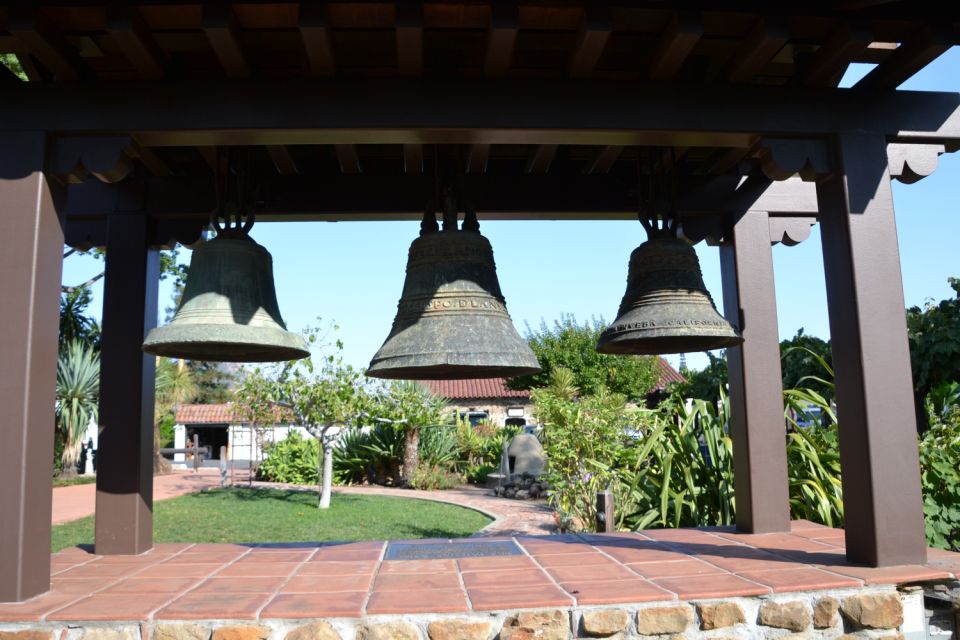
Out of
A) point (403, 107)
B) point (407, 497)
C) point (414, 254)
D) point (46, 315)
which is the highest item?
point (403, 107)

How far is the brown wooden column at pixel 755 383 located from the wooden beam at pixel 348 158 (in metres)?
2.08

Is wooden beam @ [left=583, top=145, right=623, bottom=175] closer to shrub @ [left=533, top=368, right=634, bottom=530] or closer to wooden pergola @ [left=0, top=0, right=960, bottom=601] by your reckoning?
wooden pergola @ [left=0, top=0, right=960, bottom=601]

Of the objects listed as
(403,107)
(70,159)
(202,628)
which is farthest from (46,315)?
(403,107)

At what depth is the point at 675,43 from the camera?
Answer: 9.26 feet

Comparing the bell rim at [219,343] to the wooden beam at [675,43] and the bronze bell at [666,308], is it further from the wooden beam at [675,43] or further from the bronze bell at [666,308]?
the wooden beam at [675,43]

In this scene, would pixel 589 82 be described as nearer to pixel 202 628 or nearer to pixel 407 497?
pixel 202 628

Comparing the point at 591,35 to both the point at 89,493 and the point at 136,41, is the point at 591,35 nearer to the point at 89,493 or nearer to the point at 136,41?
the point at 136,41

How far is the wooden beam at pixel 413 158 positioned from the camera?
12.6 ft

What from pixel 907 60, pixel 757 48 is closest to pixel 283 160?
pixel 757 48

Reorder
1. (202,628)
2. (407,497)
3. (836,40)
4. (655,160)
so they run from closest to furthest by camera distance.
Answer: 1. (202,628)
2. (836,40)
3. (655,160)
4. (407,497)

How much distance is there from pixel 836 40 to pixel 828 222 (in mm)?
730

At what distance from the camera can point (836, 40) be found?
9.57ft

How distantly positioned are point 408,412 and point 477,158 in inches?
452

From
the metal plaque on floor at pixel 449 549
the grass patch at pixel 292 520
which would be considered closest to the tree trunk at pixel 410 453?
the grass patch at pixel 292 520
